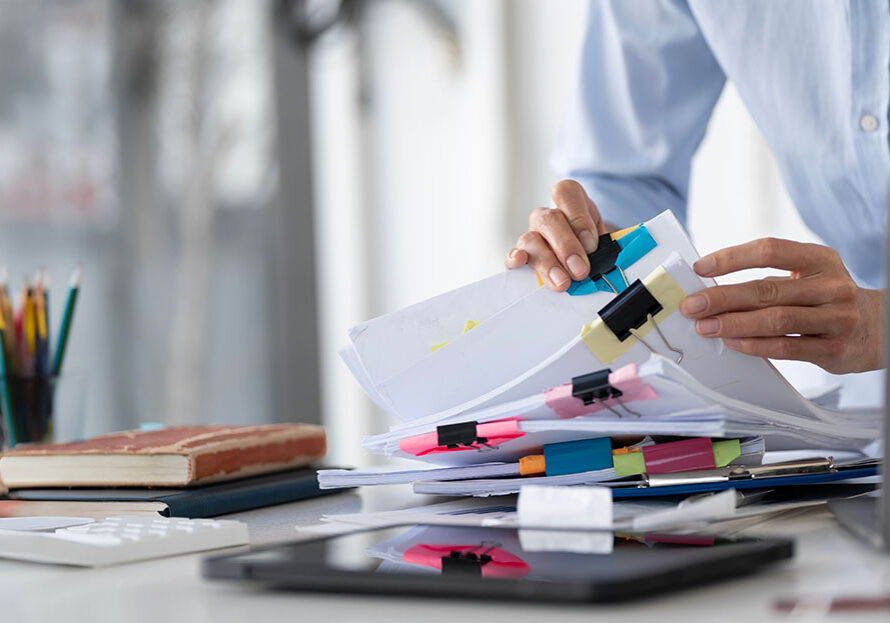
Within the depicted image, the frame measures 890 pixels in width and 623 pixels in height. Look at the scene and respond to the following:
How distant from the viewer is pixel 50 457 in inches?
28.2

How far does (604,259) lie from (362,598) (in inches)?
12.2

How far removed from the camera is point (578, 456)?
1.85ft

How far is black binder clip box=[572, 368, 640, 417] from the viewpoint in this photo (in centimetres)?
51

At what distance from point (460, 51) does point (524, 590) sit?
272cm

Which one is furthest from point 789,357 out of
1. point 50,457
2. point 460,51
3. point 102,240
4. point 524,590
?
point 460,51

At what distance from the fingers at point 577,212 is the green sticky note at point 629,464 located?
150mm

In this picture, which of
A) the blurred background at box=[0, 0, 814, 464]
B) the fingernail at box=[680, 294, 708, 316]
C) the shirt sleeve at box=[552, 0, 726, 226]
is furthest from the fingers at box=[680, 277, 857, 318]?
the blurred background at box=[0, 0, 814, 464]

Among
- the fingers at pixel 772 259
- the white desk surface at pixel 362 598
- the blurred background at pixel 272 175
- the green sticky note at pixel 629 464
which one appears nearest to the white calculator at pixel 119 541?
the white desk surface at pixel 362 598

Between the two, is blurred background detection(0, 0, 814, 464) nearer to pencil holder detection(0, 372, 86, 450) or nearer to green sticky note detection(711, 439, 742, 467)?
pencil holder detection(0, 372, 86, 450)

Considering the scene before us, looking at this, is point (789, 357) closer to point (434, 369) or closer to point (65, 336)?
point (434, 369)

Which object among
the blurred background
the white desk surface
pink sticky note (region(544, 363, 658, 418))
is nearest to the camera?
the white desk surface

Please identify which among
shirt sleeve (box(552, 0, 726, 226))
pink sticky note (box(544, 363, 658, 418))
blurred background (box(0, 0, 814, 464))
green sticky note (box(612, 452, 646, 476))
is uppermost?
blurred background (box(0, 0, 814, 464))

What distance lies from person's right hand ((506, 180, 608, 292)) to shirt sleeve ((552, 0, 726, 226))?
45 cm

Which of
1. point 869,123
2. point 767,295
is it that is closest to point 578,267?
point 767,295
